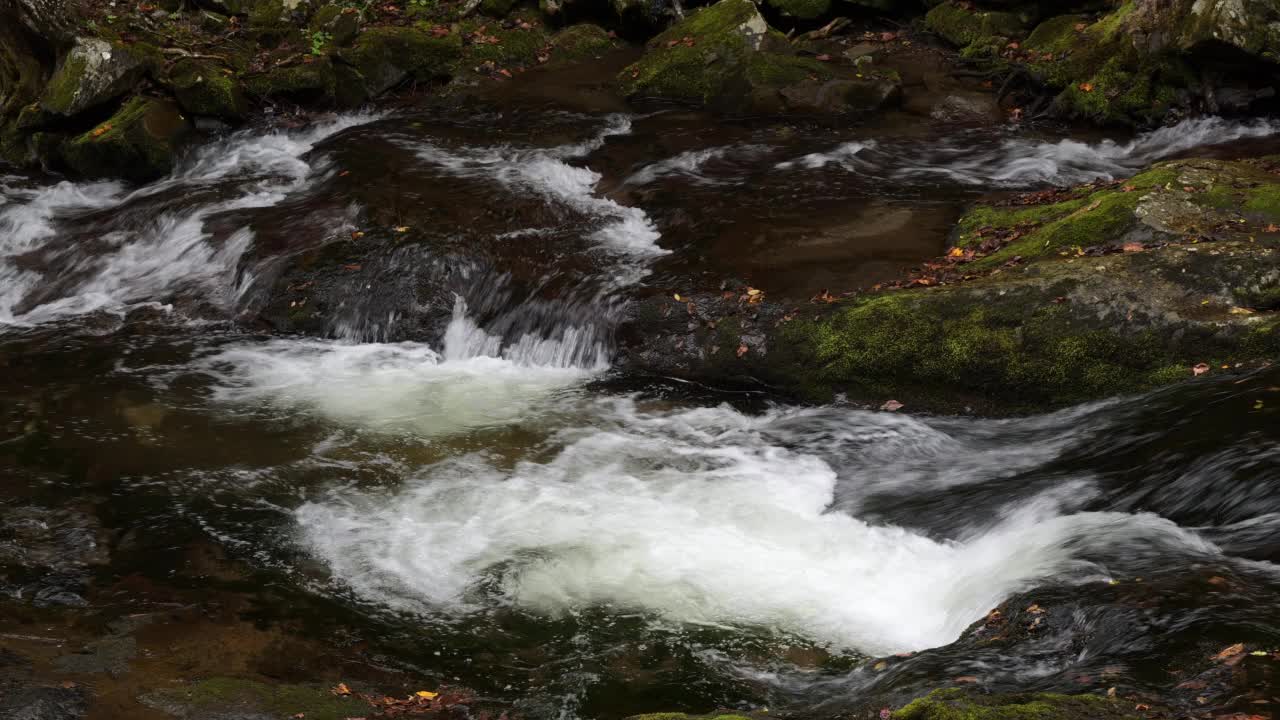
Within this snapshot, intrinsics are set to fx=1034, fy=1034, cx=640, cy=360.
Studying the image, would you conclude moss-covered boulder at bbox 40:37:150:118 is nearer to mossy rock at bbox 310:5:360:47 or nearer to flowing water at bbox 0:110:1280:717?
flowing water at bbox 0:110:1280:717

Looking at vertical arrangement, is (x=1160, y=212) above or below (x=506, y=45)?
below

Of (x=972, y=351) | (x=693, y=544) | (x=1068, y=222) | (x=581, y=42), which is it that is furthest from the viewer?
(x=581, y=42)

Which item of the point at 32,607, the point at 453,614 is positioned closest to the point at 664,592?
the point at 453,614

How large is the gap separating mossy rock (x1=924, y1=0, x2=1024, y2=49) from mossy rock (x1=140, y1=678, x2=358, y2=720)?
13744mm

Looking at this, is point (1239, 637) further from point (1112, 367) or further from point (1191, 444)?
point (1112, 367)

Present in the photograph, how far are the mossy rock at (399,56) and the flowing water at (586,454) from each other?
2.81m

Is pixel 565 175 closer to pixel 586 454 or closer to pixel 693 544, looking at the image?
pixel 586 454

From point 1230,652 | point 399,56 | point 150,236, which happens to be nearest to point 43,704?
point 1230,652

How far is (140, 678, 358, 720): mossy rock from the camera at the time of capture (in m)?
4.77

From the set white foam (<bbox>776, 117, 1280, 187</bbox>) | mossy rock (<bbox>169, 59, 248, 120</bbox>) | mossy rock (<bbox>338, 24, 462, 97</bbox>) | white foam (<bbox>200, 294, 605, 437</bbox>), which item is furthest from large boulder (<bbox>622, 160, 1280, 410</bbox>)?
mossy rock (<bbox>169, 59, 248, 120</bbox>)

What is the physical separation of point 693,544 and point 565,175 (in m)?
6.93

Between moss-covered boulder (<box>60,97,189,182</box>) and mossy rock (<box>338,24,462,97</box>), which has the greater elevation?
mossy rock (<box>338,24,462,97</box>)

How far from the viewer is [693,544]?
6852 mm

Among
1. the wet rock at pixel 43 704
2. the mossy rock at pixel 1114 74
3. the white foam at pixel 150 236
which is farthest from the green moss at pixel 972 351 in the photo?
the white foam at pixel 150 236
